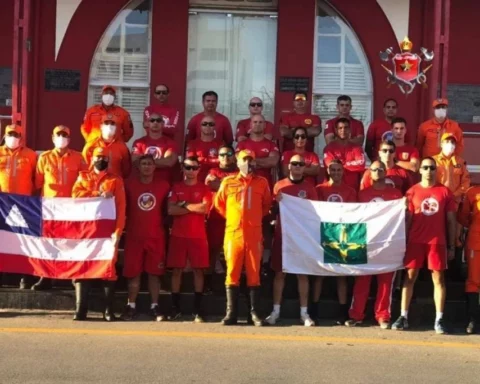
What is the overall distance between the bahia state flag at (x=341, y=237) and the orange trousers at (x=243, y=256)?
1.27 ft

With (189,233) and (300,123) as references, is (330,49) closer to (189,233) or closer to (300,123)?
(300,123)

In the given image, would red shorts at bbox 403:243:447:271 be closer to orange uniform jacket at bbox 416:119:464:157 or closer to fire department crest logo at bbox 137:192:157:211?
orange uniform jacket at bbox 416:119:464:157

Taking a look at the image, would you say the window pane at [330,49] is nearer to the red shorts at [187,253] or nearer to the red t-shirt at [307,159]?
the red t-shirt at [307,159]

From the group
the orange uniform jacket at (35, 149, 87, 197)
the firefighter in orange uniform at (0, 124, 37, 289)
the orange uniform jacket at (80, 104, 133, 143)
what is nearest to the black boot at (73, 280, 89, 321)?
the firefighter in orange uniform at (0, 124, 37, 289)

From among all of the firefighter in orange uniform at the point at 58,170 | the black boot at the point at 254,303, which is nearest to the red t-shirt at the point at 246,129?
the firefighter in orange uniform at the point at 58,170

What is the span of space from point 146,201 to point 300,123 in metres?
2.73

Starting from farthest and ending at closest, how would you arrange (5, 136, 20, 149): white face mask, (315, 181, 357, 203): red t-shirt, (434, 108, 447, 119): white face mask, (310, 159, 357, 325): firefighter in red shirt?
(434, 108, 447, 119): white face mask → (5, 136, 20, 149): white face mask → (315, 181, 357, 203): red t-shirt → (310, 159, 357, 325): firefighter in red shirt

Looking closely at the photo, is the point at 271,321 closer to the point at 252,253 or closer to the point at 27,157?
the point at 252,253

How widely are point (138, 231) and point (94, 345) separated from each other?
1.88 metres

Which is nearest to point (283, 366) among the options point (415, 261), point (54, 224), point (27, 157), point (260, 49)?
point (415, 261)

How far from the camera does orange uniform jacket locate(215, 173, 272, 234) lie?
9.59m

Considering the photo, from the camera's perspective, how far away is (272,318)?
9.58 meters

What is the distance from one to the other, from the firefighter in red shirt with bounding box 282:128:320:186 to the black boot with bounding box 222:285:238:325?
177cm

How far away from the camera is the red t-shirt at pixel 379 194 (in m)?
9.99
